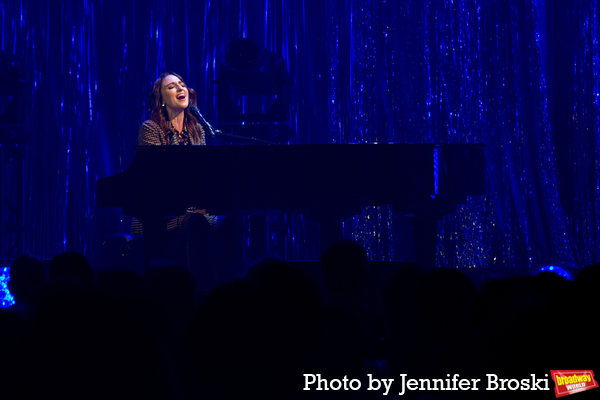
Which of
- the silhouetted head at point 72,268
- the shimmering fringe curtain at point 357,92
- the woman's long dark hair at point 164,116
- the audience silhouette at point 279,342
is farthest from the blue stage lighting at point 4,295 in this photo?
the shimmering fringe curtain at point 357,92

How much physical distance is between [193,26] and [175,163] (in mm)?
3250

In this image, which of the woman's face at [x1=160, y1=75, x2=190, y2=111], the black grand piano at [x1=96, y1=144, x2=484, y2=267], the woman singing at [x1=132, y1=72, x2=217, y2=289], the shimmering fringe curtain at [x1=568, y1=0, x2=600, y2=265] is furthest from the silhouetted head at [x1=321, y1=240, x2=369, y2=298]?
the shimmering fringe curtain at [x1=568, y1=0, x2=600, y2=265]

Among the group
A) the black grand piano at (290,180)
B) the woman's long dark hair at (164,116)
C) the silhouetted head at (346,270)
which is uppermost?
the woman's long dark hair at (164,116)

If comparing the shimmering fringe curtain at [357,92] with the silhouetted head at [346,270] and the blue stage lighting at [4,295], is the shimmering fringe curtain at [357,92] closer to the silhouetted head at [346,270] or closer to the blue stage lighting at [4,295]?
the blue stage lighting at [4,295]

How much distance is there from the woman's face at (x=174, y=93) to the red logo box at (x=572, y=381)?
146 inches

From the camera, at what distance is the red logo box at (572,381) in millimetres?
926

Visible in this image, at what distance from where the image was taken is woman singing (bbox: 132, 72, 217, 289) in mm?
3855

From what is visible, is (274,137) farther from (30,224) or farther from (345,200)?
(30,224)

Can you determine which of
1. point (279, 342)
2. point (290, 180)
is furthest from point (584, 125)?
point (279, 342)

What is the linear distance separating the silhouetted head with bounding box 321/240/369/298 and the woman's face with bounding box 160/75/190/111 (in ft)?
9.64

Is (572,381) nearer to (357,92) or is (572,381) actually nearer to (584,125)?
(584,125)

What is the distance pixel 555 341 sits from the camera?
0.91 metres

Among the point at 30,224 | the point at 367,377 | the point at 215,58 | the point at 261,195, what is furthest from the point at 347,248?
the point at 30,224

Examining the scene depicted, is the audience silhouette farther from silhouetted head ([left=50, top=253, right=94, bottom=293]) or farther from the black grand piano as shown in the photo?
the black grand piano
